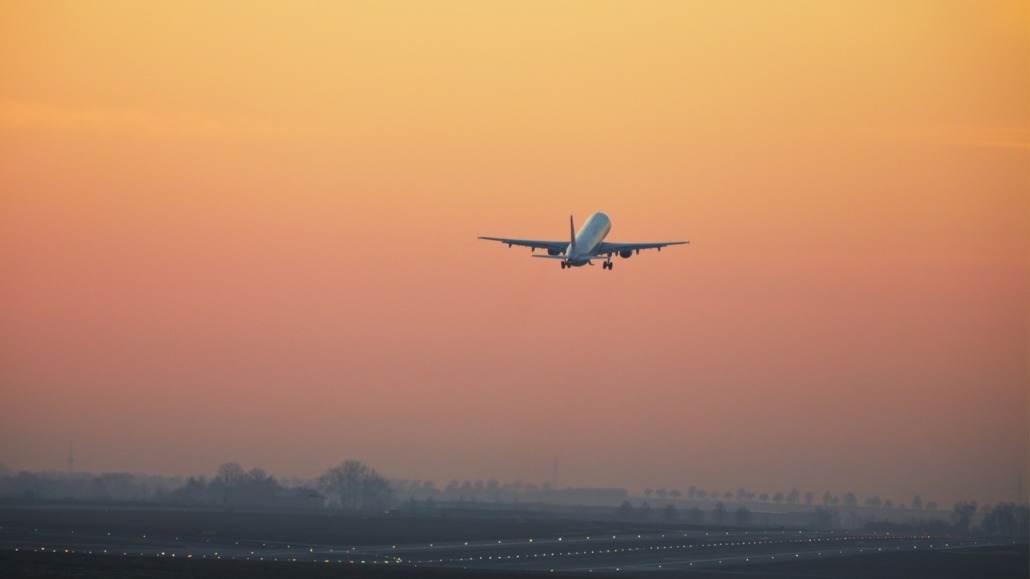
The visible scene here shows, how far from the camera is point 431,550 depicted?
118875 millimetres

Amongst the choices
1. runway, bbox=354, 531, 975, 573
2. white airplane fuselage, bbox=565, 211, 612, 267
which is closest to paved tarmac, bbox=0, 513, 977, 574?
runway, bbox=354, 531, 975, 573

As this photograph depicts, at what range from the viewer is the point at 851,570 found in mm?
108312

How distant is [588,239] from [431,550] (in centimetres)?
3961

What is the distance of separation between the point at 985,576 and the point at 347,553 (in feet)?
162

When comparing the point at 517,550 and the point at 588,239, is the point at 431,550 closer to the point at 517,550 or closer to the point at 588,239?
the point at 517,550

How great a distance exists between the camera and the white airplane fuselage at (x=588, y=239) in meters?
132

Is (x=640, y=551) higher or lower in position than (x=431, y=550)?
lower

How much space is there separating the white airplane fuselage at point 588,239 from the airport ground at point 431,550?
2639cm

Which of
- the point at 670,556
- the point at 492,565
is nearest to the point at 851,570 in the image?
the point at 670,556

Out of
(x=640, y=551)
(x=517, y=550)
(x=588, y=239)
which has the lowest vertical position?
(x=640, y=551)

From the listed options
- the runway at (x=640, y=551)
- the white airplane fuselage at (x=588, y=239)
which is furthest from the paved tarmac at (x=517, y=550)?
the white airplane fuselage at (x=588, y=239)

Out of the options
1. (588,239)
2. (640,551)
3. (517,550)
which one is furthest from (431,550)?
(588,239)

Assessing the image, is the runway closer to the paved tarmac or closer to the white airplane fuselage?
the paved tarmac

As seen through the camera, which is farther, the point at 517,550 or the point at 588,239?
the point at 588,239
